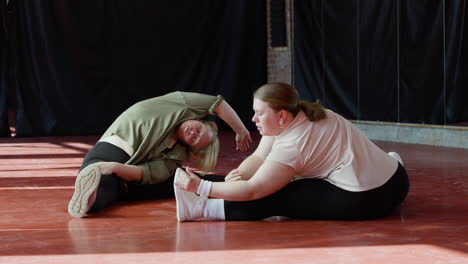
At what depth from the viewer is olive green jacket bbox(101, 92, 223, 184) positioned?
3.98 metres

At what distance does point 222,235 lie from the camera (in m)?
3.01

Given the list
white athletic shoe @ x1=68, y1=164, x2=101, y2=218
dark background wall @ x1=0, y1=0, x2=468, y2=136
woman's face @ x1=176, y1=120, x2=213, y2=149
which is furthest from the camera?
dark background wall @ x1=0, y1=0, x2=468, y2=136

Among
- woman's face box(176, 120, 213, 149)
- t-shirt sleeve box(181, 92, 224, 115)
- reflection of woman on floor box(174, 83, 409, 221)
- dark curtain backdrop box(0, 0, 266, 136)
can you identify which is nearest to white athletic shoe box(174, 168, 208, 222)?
reflection of woman on floor box(174, 83, 409, 221)

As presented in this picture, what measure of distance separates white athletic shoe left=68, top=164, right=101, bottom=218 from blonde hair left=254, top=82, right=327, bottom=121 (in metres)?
1.05

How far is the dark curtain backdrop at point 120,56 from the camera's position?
34.0ft

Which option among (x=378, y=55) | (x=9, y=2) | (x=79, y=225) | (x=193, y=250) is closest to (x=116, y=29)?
(x=9, y=2)

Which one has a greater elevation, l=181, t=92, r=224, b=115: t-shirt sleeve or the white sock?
l=181, t=92, r=224, b=115: t-shirt sleeve

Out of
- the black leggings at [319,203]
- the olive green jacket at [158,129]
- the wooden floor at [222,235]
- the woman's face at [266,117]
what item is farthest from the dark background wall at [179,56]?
the woman's face at [266,117]

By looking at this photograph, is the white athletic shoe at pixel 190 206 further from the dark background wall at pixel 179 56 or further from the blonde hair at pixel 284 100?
the dark background wall at pixel 179 56

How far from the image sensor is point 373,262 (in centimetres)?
249

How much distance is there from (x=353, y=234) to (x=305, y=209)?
35cm

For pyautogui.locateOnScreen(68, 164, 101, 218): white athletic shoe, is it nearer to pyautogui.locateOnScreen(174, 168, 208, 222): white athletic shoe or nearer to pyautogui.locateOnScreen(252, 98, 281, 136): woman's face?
pyautogui.locateOnScreen(174, 168, 208, 222): white athletic shoe

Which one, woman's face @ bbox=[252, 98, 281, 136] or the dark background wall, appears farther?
the dark background wall

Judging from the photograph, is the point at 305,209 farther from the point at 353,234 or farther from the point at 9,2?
the point at 9,2
